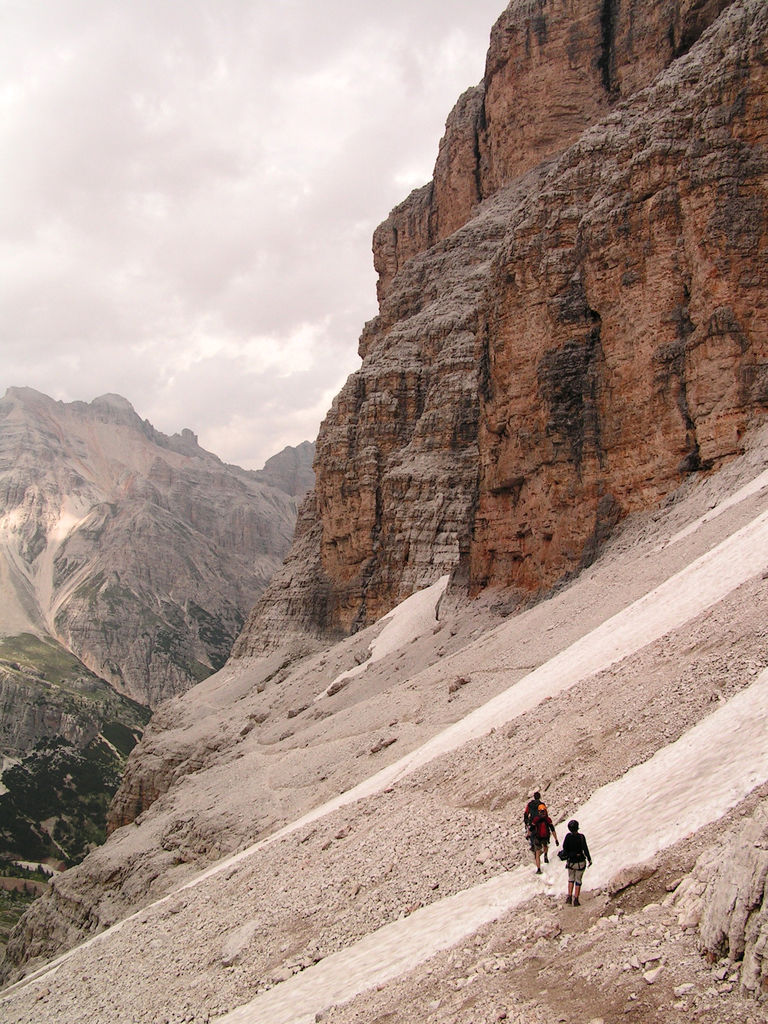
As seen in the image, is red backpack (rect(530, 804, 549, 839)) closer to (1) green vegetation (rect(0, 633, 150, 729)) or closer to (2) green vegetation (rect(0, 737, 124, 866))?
(2) green vegetation (rect(0, 737, 124, 866))

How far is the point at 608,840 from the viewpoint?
28.6 feet

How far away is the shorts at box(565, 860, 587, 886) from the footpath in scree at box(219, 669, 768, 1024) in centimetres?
24

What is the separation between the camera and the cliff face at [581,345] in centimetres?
2483

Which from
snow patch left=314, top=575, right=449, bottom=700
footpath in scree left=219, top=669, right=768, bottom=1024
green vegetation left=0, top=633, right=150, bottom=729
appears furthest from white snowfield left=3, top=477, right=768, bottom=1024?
green vegetation left=0, top=633, right=150, bottom=729

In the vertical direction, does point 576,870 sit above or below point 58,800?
above

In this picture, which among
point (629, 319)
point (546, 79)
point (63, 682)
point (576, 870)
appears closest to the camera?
point (576, 870)

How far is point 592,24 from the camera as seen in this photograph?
195ft

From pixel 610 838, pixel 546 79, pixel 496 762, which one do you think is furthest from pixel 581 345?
pixel 546 79

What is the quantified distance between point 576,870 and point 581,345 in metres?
26.0

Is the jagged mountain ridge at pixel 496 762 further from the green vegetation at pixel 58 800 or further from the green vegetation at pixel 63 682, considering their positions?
the green vegetation at pixel 63 682

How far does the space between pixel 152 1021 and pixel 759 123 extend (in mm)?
29718

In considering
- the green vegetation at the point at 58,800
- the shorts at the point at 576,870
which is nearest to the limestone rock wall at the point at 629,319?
the shorts at the point at 576,870

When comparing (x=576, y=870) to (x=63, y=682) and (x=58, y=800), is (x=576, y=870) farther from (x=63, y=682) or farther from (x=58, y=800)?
(x=63, y=682)

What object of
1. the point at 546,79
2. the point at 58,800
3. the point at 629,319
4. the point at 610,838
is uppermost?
the point at 546,79
